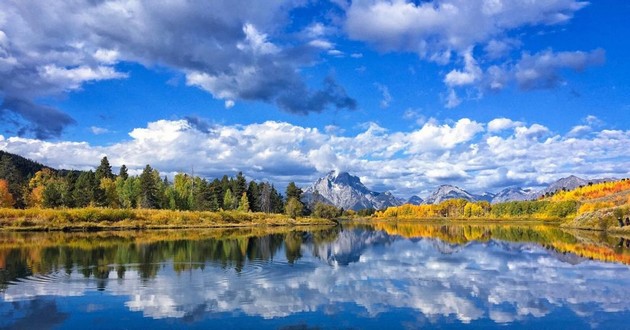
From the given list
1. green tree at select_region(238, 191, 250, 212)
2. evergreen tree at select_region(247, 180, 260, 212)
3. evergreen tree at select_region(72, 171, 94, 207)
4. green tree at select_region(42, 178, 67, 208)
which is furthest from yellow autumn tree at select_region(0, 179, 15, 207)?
evergreen tree at select_region(247, 180, 260, 212)

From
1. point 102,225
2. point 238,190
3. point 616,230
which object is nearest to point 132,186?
point 238,190

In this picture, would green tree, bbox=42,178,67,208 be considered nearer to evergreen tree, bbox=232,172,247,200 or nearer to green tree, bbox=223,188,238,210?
green tree, bbox=223,188,238,210

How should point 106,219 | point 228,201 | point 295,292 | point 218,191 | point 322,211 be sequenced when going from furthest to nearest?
1. point 322,211
2. point 218,191
3. point 228,201
4. point 106,219
5. point 295,292

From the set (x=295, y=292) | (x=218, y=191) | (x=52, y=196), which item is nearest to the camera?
(x=295, y=292)

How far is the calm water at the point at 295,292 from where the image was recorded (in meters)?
17.6

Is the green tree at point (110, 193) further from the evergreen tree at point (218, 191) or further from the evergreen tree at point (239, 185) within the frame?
the evergreen tree at point (239, 185)

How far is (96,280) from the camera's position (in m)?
25.3

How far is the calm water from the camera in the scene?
1756 centimetres

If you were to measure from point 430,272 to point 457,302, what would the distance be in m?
10.3

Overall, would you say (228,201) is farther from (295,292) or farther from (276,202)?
(295,292)

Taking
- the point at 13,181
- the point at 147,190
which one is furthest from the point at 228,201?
the point at 13,181

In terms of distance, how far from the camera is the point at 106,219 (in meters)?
80.9

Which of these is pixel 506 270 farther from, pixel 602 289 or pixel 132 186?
pixel 132 186

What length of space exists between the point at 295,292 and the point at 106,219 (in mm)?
67632
